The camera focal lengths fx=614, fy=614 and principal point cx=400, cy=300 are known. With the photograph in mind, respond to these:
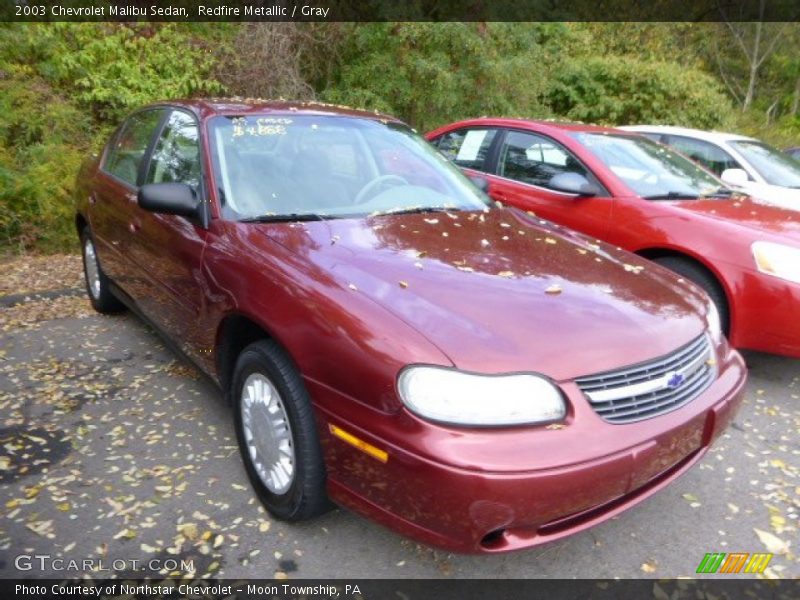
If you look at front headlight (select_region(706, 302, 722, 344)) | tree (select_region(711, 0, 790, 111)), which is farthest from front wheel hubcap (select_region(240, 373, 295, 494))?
tree (select_region(711, 0, 790, 111))

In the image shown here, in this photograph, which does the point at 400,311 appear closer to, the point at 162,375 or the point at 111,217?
the point at 162,375

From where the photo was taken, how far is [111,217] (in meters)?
4.07

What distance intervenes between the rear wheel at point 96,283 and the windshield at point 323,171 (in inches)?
85.6

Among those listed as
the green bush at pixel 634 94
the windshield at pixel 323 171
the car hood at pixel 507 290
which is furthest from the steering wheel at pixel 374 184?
the green bush at pixel 634 94

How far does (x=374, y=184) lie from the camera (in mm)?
3238

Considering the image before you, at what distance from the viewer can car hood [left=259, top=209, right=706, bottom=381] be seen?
6.58ft

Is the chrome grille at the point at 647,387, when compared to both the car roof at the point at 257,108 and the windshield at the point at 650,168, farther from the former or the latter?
the windshield at the point at 650,168

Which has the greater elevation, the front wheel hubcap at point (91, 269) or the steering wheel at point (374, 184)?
the steering wheel at point (374, 184)

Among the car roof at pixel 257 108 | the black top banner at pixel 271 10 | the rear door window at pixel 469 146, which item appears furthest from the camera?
the black top banner at pixel 271 10

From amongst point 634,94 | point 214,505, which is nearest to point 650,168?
point 214,505

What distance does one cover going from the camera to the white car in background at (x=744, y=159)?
20.7ft

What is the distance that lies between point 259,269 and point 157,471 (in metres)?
1.19

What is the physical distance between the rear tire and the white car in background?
271 cm

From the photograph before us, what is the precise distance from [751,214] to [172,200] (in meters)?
3.70
